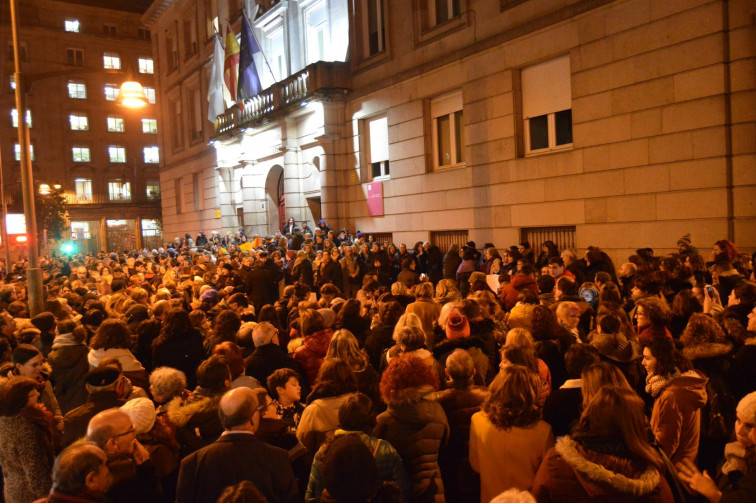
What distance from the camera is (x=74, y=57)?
175 ft

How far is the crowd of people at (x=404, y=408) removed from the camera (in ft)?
9.59

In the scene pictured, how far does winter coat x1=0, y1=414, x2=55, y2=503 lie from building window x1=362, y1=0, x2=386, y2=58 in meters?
17.9

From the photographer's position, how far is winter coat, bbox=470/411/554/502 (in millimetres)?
3434

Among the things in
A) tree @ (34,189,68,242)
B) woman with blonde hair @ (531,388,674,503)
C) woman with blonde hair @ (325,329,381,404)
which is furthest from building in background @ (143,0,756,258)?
tree @ (34,189,68,242)

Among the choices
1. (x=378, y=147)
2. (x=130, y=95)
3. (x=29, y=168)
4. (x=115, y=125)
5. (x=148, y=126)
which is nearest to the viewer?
(x=130, y=95)

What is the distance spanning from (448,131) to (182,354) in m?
12.9

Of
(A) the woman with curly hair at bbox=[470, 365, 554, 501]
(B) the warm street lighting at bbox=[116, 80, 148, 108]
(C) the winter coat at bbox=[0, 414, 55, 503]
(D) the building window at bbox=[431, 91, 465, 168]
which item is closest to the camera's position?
(A) the woman with curly hair at bbox=[470, 365, 554, 501]

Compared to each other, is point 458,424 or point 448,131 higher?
point 448,131

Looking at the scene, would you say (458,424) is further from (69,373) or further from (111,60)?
(111,60)

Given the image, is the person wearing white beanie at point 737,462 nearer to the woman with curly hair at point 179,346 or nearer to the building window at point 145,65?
the woman with curly hair at point 179,346

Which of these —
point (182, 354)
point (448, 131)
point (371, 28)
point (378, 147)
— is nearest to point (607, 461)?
point (182, 354)

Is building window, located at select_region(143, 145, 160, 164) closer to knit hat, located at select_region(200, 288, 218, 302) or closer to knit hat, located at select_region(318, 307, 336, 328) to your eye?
knit hat, located at select_region(200, 288, 218, 302)


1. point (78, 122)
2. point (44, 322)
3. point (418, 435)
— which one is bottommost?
point (418, 435)

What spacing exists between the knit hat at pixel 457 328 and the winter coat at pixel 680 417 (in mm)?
1911
